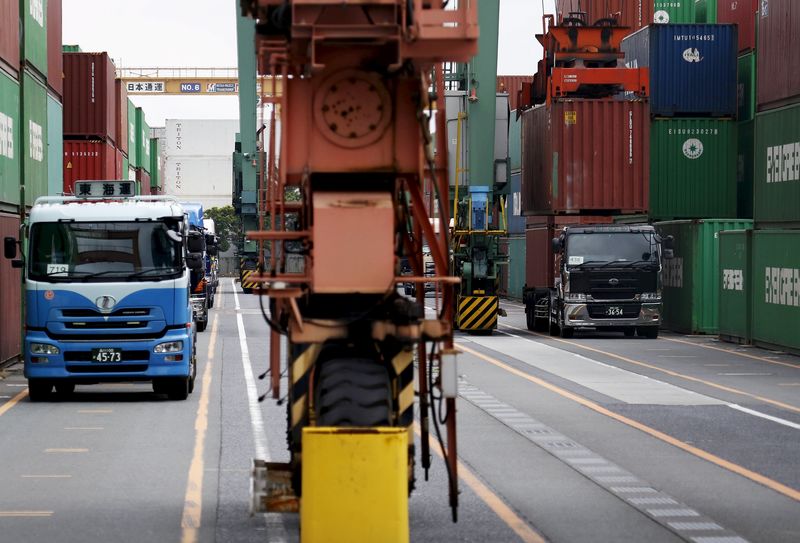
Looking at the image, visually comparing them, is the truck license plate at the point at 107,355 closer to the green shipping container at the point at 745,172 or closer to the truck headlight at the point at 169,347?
the truck headlight at the point at 169,347

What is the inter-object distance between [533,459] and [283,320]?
495 centimetres

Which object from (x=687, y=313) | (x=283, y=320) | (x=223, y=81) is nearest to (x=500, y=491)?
(x=283, y=320)

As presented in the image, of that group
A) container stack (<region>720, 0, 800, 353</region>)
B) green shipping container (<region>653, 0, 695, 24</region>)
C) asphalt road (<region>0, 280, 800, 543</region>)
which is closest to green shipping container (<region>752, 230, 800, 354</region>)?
container stack (<region>720, 0, 800, 353</region>)

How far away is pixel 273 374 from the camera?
33.2 feet

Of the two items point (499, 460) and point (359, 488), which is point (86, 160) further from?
point (359, 488)

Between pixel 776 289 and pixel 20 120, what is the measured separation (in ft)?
50.1

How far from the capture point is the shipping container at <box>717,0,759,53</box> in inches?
1772

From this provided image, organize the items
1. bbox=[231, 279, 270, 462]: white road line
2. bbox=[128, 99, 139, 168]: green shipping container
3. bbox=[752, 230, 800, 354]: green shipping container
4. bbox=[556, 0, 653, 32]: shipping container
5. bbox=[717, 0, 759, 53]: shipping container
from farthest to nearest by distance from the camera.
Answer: bbox=[128, 99, 139, 168]: green shipping container → bbox=[556, 0, 653, 32]: shipping container → bbox=[717, 0, 759, 53]: shipping container → bbox=[752, 230, 800, 354]: green shipping container → bbox=[231, 279, 270, 462]: white road line

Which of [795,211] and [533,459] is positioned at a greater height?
[795,211]

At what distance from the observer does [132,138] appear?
5969cm

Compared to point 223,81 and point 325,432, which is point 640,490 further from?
point 223,81

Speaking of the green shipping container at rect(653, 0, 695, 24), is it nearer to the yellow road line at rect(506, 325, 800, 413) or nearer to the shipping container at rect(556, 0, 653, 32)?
the shipping container at rect(556, 0, 653, 32)

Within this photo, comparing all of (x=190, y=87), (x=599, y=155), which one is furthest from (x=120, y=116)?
(x=190, y=87)

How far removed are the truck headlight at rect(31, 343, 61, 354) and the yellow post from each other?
37.8 ft
